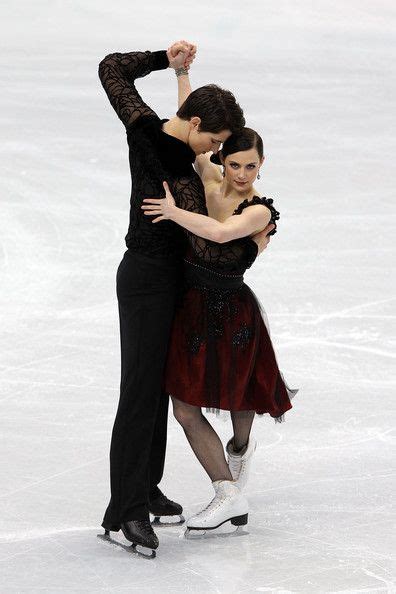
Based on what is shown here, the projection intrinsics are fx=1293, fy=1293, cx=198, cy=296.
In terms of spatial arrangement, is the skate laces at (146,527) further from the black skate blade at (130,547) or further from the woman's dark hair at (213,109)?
the woman's dark hair at (213,109)

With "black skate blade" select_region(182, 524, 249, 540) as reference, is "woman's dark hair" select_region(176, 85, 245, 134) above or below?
above

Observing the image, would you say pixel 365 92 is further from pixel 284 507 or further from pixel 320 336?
pixel 284 507

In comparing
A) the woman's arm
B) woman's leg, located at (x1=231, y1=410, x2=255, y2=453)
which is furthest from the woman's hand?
woman's leg, located at (x1=231, y1=410, x2=255, y2=453)

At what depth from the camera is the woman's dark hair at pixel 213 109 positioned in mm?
3775

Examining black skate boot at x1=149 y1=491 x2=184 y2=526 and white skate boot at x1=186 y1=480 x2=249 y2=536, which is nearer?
white skate boot at x1=186 y1=480 x2=249 y2=536

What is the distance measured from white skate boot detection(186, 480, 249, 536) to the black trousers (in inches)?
6.7

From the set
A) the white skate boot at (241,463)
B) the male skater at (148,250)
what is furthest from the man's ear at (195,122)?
the white skate boot at (241,463)

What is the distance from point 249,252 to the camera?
3.89 meters

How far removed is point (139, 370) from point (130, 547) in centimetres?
54

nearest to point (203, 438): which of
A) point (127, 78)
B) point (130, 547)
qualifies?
point (130, 547)

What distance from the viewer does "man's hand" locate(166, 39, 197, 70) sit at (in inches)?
160

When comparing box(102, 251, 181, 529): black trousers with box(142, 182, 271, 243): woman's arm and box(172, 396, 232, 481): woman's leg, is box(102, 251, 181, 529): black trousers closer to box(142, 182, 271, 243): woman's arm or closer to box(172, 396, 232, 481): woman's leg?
box(172, 396, 232, 481): woman's leg

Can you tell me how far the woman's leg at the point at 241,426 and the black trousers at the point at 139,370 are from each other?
283 millimetres

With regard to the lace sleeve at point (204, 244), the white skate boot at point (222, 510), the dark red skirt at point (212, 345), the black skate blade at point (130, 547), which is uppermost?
the lace sleeve at point (204, 244)
